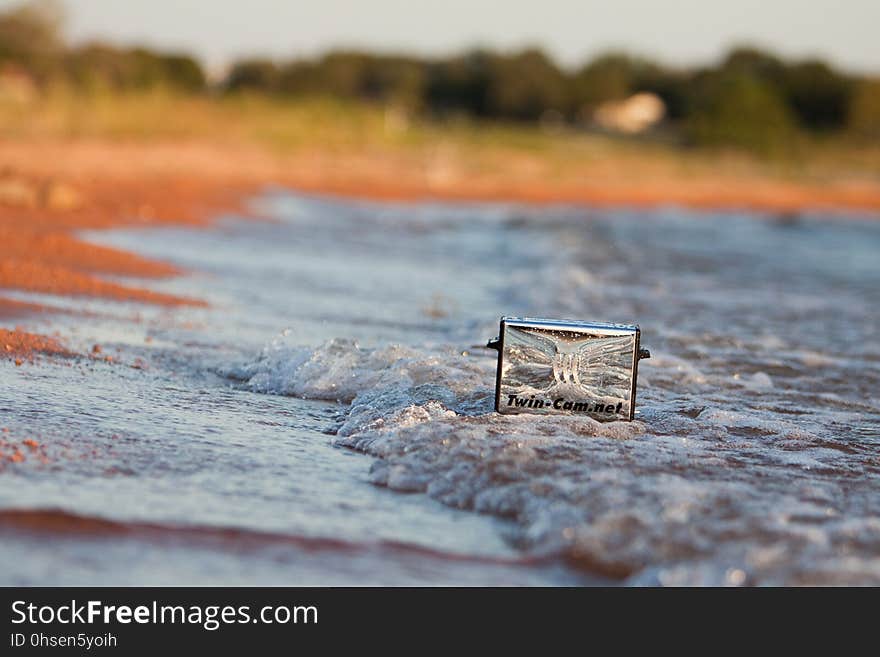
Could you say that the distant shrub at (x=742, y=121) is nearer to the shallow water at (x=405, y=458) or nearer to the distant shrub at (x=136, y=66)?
the distant shrub at (x=136, y=66)

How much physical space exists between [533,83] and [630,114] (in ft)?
30.2

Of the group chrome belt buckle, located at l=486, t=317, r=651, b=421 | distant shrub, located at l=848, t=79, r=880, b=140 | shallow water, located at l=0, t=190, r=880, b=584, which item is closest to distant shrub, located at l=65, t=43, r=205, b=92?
distant shrub, located at l=848, t=79, r=880, b=140

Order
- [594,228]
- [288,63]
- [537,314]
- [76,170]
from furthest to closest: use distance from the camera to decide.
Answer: [288,63]
[594,228]
[76,170]
[537,314]

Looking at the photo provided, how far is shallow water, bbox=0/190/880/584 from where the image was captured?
13.3 feet

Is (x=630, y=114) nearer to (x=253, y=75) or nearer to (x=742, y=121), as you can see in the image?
(x=742, y=121)

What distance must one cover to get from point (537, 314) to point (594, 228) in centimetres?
1769

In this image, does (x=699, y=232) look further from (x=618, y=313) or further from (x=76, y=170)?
(x=618, y=313)

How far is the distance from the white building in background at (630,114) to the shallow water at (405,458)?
75.0 m

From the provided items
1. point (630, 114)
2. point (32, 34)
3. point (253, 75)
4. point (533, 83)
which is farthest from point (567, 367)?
point (630, 114)

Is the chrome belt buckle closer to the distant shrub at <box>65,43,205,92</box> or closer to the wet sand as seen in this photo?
the wet sand

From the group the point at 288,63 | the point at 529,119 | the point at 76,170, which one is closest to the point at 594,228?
the point at 76,170

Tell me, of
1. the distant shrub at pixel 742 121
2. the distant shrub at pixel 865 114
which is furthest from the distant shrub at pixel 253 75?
the distant shrub at pixel 865 114

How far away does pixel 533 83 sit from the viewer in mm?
81438

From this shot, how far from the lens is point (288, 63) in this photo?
298 ft
